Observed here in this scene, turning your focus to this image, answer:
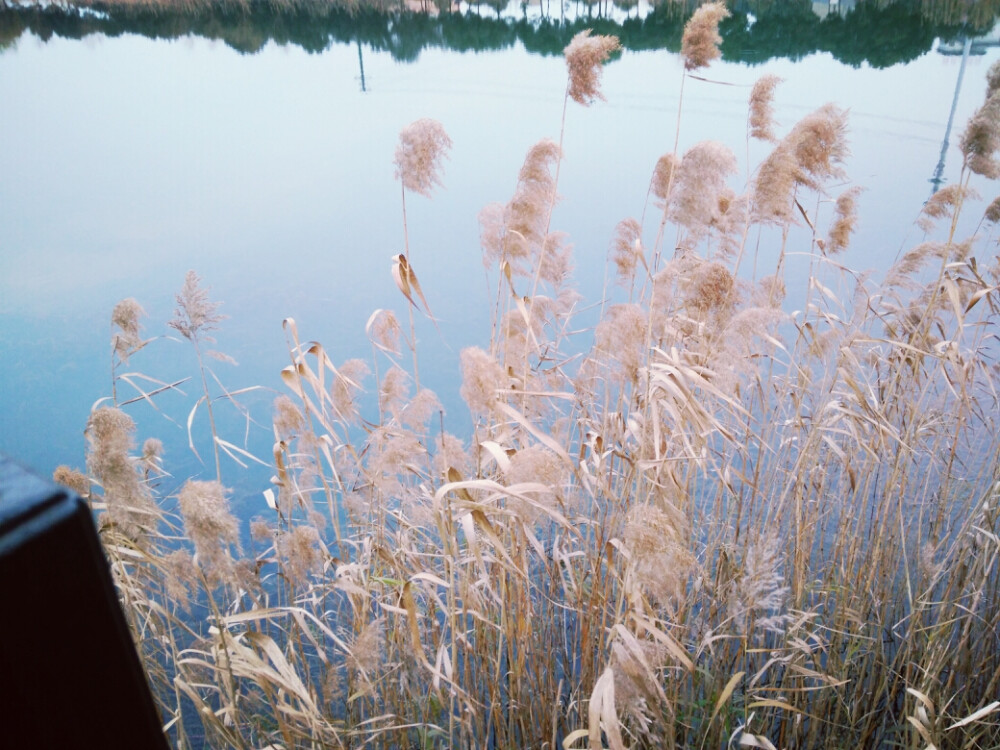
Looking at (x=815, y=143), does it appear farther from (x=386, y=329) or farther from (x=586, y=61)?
(x=386, y=329)

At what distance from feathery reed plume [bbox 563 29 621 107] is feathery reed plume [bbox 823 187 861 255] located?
0.88 meters

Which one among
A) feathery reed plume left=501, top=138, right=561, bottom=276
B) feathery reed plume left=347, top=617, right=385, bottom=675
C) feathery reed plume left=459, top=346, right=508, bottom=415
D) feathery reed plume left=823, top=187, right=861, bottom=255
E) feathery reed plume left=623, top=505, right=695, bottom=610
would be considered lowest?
feathery reed plume left=347, top=617, right=385, bottom=675

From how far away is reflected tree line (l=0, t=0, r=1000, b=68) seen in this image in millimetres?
6836

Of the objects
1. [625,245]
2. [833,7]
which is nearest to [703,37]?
[625,245]

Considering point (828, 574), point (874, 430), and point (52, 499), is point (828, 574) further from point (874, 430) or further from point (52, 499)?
point (52, 499)

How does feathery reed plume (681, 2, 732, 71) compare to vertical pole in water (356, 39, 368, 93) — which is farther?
vertical pole in water (356, 39, 368, 93)

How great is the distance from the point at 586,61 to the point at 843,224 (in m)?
0.96

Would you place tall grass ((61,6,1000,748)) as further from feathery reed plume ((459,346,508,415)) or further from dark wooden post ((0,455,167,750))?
dark wooden post ((0,455,167,750))

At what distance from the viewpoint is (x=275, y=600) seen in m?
2.45

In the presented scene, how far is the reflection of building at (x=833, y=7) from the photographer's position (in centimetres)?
736

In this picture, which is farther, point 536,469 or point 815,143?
point 815,143

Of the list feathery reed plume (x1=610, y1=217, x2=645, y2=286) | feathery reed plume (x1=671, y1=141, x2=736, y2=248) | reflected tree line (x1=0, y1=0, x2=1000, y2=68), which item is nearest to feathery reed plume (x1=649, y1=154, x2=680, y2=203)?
feathery reed plume (x1=610, y1=217, x2=645, y2=286)

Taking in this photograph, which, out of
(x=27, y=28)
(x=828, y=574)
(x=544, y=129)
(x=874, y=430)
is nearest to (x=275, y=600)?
(x=828, y=574)

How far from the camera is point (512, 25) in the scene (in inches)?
306
